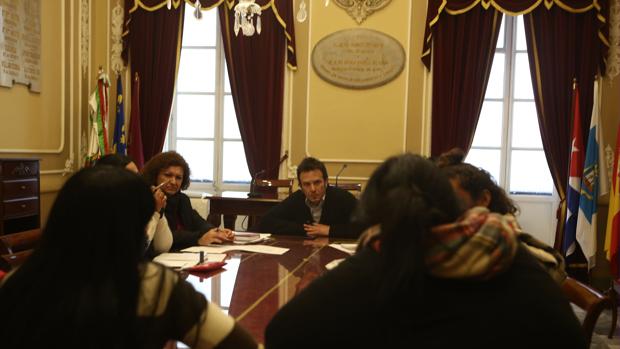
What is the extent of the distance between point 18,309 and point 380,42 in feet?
16.6

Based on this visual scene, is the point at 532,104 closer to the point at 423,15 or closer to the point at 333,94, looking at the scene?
the point at 423,15

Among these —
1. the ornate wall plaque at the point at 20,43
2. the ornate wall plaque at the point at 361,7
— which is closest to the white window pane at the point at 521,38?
the ornate wall plaque at the point at 361,7

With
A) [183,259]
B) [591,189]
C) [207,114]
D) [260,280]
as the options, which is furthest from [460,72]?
[260,280]

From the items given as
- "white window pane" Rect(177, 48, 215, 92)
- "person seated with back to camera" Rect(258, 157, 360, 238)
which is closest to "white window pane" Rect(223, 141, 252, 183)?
"white window pane" Rect(177, 48, 215, 92)

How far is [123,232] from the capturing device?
1.02 m

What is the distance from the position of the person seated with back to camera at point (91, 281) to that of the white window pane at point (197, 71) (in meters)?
5.23

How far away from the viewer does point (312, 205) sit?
3.64 meters

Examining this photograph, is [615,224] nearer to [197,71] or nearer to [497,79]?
[497,79]

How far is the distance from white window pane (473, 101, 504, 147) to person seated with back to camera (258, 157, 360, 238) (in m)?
2.63

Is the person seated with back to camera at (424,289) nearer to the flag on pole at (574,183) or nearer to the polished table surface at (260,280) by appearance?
the polished table surface at (260,280)

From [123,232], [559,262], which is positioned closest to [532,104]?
[559,262]

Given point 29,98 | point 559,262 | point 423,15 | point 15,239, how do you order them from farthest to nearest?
point 423,15 → point 29,98 → point 15,239 → point 559,262

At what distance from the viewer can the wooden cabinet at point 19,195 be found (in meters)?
3.91

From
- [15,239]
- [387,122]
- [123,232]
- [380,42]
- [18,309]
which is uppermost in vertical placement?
[380,42]
